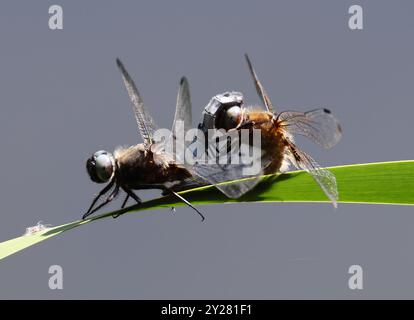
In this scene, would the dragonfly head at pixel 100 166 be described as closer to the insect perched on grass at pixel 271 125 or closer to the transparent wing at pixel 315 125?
the insect perched on grass at pixel 271 125

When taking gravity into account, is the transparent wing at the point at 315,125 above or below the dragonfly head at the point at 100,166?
above

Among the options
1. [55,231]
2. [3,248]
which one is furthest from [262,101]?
Result: [3,248]

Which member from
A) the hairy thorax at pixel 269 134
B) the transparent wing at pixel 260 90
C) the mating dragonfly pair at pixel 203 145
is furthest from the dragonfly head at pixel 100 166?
the transparent wing at pixel 260 90

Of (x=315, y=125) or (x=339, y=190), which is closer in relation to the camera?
(x=339, y=190)

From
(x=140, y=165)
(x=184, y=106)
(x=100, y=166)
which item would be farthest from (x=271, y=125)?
(x=100, y=166)

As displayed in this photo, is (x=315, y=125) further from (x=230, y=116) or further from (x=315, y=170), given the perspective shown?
(x=230, y=116)

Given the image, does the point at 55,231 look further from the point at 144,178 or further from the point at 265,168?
the point at 265,168

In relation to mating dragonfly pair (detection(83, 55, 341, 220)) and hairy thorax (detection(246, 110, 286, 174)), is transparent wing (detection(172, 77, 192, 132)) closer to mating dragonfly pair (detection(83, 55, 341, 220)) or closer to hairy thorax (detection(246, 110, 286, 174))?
mating dragonfly pair (detection(83, 55, 341, 220))
